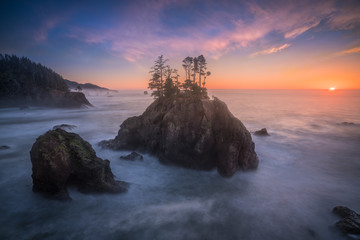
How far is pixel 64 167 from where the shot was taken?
12.3 meters

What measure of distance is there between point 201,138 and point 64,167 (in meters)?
13.2

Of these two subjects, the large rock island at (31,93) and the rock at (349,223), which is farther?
the large rock island at (31,93)

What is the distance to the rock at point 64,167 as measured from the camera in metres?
11.8

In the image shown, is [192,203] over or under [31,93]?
under

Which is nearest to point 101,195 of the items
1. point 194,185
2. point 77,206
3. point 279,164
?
point 77,206

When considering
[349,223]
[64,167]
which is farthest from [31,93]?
[349,223]

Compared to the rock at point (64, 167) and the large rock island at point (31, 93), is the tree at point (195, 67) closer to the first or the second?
the rock at point (64, 167)

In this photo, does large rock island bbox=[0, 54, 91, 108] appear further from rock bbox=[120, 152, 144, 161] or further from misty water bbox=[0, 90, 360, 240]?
rock bbox=[120, 152, 144, 161]

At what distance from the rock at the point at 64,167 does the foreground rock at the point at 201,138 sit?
787 centimetres

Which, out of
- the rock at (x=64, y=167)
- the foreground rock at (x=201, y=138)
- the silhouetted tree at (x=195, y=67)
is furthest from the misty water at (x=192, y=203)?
the silhouetted tree at (x=195, y=67)

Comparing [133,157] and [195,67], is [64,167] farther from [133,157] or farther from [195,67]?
[195,67]

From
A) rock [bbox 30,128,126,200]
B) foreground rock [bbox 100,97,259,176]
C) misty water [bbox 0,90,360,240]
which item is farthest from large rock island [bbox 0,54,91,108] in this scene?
rock [bbox 30,128,126,200]

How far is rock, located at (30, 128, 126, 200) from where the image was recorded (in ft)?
38.8

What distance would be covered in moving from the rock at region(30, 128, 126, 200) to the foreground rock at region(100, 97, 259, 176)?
7.87 meters
